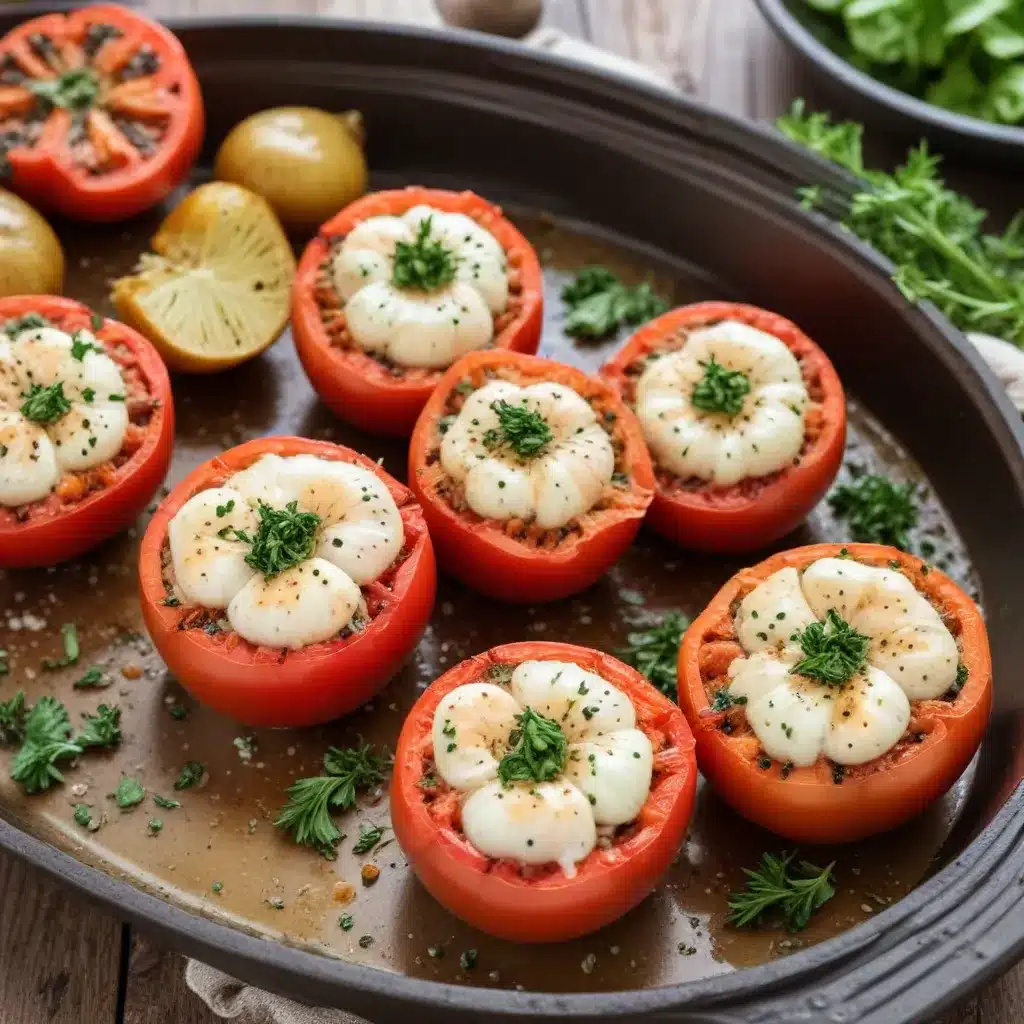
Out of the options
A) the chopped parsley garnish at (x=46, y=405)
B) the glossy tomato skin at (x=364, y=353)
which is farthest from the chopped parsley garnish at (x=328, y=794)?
the chopped parsley garnish at (x=46, y=405)

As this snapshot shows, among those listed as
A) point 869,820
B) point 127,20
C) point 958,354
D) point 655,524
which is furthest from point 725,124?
point 869,820

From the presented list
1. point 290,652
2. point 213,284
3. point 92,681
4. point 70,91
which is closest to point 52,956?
point 92,681

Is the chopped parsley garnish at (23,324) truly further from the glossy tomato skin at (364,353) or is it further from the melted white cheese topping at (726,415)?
the melted white cheese topping at (726,415)

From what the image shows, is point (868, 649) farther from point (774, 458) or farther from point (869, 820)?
point (774, 458)

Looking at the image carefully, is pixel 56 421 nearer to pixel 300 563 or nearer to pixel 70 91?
pixel 300 563

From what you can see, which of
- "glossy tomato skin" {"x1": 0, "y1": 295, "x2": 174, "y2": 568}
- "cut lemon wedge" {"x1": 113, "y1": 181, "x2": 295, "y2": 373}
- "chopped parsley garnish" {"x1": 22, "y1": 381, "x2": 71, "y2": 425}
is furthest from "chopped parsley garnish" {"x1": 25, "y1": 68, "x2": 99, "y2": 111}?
"chopped parsley garnish" {"x1": 22, "y1": 381, "x2": 71, "y2": 425}

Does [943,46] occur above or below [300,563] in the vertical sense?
above
